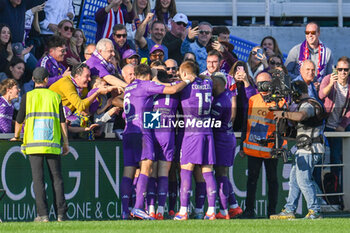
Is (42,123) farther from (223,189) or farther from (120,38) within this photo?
(120,38)

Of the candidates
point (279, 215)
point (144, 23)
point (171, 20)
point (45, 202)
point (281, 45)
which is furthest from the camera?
point (281, 45)

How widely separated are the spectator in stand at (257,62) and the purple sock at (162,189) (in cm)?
378

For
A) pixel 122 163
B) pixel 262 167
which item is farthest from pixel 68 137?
pixel 262 167

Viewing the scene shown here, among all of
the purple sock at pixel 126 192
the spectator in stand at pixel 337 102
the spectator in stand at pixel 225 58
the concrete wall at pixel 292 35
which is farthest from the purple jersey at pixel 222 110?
the concrete wall at pixel 292 35

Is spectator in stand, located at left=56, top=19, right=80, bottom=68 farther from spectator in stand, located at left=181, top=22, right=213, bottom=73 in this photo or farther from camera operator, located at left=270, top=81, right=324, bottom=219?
camera operator, located at left=270, top=81, right=324, bottom=219

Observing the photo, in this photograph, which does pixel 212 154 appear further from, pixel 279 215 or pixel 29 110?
pixel 29 110

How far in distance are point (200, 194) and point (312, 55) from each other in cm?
448

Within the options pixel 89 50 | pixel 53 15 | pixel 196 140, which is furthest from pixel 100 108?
pixel 53 15

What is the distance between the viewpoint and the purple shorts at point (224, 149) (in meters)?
13.5

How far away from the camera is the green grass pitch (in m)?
11.5

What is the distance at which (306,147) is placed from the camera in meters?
13.3

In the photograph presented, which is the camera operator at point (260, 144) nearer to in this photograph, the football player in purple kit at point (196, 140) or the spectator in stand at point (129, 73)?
the football player in purple kit at point (196, 140)

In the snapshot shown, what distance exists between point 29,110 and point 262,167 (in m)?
4.10

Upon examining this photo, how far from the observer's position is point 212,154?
518 inches
